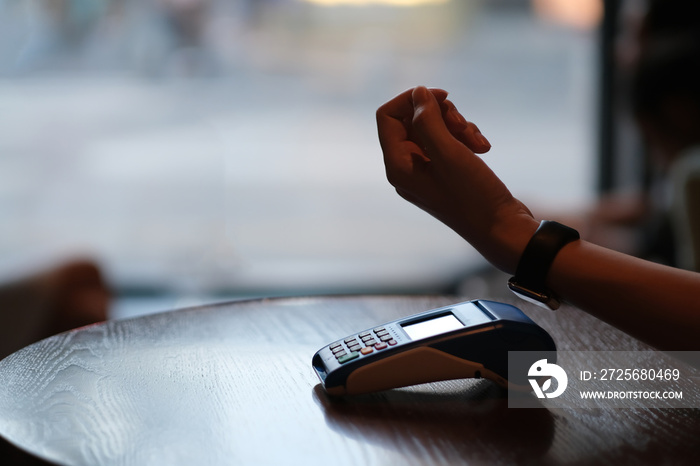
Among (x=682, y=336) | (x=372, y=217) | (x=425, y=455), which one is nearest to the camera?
(x=425, y=455)

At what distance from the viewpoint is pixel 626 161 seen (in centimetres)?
312

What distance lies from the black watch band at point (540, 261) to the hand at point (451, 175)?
0.01m

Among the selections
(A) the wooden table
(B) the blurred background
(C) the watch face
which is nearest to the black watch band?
(C) the watch face

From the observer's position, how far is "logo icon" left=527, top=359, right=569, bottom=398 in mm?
717

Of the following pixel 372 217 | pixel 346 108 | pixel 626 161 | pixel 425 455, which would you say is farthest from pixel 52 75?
pixel 425 455

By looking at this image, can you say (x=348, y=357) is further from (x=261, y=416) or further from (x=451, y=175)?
(x=451, y=175)

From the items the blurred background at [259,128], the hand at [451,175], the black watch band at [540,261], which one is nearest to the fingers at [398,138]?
the hand at [451,175]

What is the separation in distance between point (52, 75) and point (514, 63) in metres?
1.96

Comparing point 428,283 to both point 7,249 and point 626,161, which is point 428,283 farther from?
point 7,249

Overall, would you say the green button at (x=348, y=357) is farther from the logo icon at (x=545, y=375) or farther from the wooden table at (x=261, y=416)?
the logo icon at (x=545, y=375)

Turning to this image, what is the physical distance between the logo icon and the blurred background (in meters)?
2.25

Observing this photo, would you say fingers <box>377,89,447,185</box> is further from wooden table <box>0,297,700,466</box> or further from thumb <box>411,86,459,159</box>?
wooden table <box>0,297,700,466</box>

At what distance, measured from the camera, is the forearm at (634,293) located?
697mm

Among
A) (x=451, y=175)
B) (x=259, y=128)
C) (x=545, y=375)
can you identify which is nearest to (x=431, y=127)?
(x=451, y=175)
